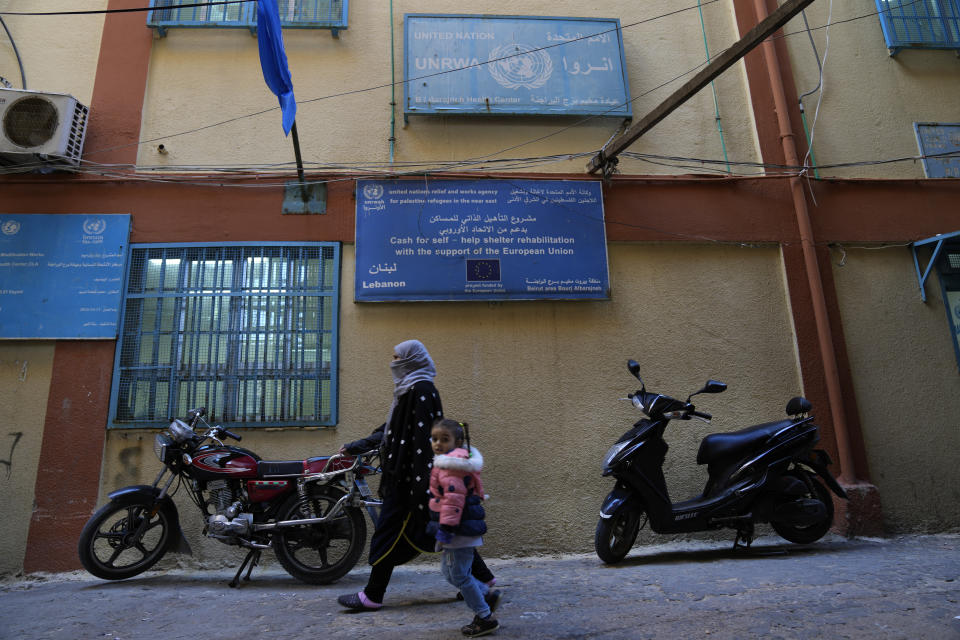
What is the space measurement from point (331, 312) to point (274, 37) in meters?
2.13

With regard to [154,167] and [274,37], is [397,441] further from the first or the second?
[154,167]

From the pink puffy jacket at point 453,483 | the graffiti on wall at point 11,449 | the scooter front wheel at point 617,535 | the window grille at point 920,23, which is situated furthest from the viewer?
the window grille at point 920,23

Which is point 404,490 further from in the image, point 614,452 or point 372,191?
point 372,191

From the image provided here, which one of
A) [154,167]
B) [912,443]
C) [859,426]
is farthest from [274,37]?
[912,443]

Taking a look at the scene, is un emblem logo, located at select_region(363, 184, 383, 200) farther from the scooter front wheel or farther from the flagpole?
the scooter front wheel

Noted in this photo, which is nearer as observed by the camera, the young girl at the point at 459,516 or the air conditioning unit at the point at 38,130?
the young girl at the point at 459,516

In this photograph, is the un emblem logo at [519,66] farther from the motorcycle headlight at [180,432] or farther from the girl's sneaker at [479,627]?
the girl's sneaker at [479,627]

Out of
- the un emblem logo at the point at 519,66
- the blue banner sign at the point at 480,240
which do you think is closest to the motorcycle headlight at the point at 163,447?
→ the blue banner sign at the point at 480,240

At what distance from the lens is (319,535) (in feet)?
13.2

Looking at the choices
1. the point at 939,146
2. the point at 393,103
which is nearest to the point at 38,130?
the point at 393,103

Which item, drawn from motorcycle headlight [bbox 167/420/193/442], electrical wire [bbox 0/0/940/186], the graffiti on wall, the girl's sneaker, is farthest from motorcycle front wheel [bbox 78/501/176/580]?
electrical wire [bbox 0/0/940/186]

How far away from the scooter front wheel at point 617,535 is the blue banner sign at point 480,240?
1.86 meters

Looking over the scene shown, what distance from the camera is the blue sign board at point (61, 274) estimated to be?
16.2 ft

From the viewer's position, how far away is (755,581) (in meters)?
3.53
